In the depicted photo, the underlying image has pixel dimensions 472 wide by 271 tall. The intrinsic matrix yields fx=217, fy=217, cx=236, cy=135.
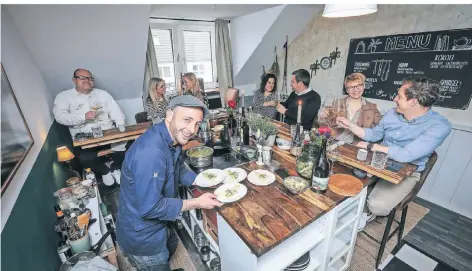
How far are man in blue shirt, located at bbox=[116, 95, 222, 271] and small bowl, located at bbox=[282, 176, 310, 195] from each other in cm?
44

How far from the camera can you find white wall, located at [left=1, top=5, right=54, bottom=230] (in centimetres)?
168

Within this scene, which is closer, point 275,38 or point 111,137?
point 111,137

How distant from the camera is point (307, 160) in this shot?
4.74ft

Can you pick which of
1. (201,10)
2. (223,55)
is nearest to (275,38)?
(223,55)

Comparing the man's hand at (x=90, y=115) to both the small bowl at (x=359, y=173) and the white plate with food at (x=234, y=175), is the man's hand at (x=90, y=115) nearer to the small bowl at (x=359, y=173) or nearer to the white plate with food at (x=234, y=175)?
the white plate with food at (x=234, y=175)

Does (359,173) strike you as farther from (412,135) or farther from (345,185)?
(412,135)

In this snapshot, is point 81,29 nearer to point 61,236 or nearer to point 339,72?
point 61,236

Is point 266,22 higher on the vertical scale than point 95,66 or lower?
higher

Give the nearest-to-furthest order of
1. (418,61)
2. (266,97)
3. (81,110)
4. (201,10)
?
(418,61)
(81,110)
(266,97)
(201,10)

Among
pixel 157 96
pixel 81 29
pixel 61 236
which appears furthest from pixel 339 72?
pixel 61 236

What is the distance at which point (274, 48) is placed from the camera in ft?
14.6

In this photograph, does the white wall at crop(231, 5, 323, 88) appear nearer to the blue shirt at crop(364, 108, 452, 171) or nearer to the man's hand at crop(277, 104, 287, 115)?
the man's hand at crop(277, 104, 287, 115)

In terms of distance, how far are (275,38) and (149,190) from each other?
3928mm

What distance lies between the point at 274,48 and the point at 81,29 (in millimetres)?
3252
